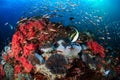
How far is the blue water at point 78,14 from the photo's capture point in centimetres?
1933

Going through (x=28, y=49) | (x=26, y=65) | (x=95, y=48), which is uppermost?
(x=28, y=49)

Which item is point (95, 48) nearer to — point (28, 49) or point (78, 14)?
point (28, 49)

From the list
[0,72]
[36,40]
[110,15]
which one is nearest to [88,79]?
[36,40]

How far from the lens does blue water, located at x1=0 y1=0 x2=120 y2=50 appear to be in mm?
19328

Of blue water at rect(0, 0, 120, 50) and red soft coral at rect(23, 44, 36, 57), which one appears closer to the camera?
red soft coral at rect(23, 44, 36, 57)

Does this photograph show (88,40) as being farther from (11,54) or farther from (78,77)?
(11,54)

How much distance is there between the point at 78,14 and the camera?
2439 cm

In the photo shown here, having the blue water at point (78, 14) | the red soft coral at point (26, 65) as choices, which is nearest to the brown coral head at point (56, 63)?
the red soft coral at point (26, 65)

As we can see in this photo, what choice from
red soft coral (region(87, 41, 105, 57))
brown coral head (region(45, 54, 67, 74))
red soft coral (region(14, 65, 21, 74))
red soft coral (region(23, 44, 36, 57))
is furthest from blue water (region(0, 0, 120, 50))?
Answer: brown coral head (region(45, 54, 67, 74))

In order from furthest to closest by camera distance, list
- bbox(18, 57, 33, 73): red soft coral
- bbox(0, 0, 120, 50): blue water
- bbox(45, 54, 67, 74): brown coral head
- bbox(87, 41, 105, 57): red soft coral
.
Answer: bbox(0, 0, 120, 50): blue water
bbox(87, 41, 105, 57): red soft coral
bbox(18, 57, 33, 73): red soft coral
bbox(45, 54, 67, 74): brown coral head

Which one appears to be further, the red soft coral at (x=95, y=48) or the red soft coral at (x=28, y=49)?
the red soft coral at (x=95, y=48)

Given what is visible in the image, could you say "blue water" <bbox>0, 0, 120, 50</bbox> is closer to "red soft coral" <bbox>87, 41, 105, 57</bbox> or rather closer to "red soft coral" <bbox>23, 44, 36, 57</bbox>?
"red soft coral" <bbox>87, 41, 105, 57</bbox>

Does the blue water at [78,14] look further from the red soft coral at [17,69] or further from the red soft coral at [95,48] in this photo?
the red soft coral at [17,69]

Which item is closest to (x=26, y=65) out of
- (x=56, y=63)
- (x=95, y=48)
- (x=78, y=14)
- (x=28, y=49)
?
(x=28, y=49)
